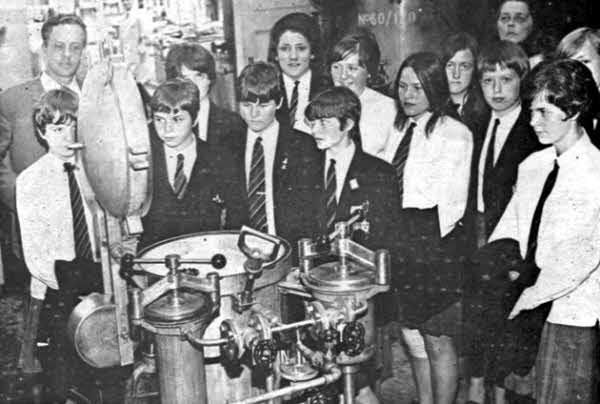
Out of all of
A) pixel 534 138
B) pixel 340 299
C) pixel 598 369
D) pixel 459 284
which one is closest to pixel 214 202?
pixel 340 299

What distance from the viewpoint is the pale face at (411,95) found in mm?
3035

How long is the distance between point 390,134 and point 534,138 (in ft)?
2.16

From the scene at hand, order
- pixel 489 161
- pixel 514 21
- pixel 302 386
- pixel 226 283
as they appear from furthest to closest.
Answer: pixel 489 161
pixel 514 21
pixel 226 283
pixel 302 386

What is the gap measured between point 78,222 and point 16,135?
0.48 m

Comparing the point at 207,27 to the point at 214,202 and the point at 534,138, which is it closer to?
the point at 214,202

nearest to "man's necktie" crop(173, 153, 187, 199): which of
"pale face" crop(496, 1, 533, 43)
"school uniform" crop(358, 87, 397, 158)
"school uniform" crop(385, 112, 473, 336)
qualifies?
"school uniform" crop(358, 87, 397, 158)

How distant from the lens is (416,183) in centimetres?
311

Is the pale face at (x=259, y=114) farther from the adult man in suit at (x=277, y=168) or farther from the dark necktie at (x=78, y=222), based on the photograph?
the dark necktie at (x=78, y=222)

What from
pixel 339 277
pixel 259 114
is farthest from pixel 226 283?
pixel 259 114

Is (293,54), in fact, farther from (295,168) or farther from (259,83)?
(295,168)

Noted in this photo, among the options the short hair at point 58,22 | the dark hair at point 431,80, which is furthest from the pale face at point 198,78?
the dark hair at point 431,80

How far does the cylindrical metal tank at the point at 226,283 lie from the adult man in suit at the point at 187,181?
0.26 meters

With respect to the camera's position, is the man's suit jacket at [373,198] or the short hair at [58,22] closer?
the short hair at [58,22]

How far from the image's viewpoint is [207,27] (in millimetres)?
2980
